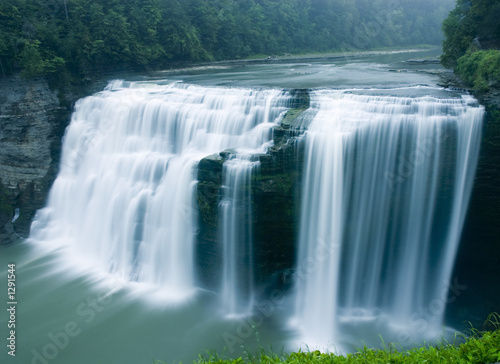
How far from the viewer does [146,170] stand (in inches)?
616

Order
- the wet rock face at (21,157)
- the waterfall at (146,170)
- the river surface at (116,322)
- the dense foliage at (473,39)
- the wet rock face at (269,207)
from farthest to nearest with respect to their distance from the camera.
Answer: the wet rock face at (21,157) < the dense foliage at (473,39) < the waterfall at (146,170) < the wet rock face at (269,207) < the river surface at (116,322)

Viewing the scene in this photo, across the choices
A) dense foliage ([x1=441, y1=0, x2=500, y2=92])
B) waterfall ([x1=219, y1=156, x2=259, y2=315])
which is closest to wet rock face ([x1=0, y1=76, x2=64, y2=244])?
waterfall ([x1=219, y1=156, x2=259, y2=315])

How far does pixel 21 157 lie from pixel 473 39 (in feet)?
69.9

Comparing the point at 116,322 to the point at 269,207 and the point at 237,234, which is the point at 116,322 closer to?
the point at 237,234

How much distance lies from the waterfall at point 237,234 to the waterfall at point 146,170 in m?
0.16

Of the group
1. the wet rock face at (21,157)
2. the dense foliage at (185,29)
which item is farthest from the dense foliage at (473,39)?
the dense foliage at (185,29)

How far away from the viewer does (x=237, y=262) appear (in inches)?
511

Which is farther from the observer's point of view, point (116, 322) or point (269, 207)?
point (269, 207)

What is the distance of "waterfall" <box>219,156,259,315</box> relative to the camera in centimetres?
1264

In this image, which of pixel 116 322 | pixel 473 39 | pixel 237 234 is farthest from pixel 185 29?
pixel 116 322

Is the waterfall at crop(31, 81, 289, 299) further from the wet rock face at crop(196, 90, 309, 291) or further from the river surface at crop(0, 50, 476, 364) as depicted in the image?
the river surface at crop(0, 50, 476, 364)

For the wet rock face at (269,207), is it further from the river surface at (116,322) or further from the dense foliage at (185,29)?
the dense foliage at (185,29)

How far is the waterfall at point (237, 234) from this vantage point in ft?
41.5

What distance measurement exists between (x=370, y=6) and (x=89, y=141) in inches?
2130
